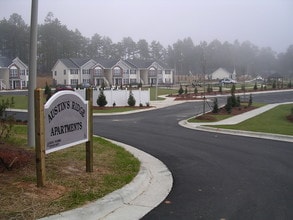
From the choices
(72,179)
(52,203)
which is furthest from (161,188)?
(52,203)

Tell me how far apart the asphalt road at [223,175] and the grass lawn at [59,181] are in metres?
1.12

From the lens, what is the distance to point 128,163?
8.99m

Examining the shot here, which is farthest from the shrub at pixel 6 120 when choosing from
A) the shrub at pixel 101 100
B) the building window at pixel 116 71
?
the building window at pixel 116 71

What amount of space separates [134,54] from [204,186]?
474ft

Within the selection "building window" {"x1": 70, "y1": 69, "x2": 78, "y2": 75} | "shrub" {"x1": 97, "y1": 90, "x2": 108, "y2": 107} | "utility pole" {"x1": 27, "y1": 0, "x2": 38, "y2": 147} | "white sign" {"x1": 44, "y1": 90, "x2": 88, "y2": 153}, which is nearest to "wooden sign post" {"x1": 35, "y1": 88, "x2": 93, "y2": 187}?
"white sign" {"x1": 44, "y1": 90, "x2": 88, "y2": 153}

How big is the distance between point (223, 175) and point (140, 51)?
142132 millimetres

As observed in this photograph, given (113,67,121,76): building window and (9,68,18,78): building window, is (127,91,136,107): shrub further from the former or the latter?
(113,67,121,76): building window

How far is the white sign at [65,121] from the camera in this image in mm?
6727

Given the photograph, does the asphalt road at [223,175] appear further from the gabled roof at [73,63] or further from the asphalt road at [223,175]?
the gabled roof at [73,63]

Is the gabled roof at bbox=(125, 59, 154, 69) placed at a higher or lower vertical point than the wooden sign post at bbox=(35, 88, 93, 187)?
higher

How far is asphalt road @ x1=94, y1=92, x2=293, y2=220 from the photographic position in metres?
5.87

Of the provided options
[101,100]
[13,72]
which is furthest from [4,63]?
[101,100]

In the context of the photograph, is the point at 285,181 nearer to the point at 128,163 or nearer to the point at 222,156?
the point at 222,156

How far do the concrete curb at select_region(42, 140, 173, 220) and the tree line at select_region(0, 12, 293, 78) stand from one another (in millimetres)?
103364
